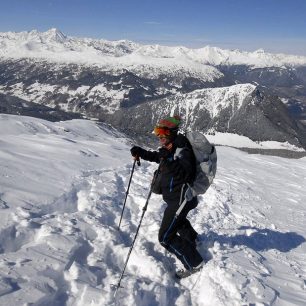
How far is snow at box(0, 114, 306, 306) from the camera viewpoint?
6.96 m

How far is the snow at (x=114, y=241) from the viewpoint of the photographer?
696 cm

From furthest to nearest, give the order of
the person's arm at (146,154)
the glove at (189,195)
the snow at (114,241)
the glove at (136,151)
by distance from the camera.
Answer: the glove at (136,151) < the person's arm at (146,154) < the glove at (189,195) < the snow at (114,241)

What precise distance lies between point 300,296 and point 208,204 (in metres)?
5.63

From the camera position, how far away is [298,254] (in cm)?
1058

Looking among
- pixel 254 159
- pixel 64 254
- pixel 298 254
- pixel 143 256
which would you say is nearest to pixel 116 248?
pixel 143 256

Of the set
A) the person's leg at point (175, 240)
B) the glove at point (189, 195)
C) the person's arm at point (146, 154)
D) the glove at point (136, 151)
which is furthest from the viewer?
the glove at point (136, 151)

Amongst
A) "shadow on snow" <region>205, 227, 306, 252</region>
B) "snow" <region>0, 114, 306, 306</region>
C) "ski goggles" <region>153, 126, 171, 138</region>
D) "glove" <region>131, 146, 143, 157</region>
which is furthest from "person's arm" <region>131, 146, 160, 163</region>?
"shadow on snow" <region>205, 227, 306, 252</region>

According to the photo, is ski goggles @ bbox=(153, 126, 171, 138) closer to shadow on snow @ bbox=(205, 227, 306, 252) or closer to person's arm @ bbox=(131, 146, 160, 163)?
person's arm @ bbox=(131, 146, 160, 163)

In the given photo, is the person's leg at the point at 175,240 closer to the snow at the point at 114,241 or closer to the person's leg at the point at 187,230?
the person's leg at the point at 187,230

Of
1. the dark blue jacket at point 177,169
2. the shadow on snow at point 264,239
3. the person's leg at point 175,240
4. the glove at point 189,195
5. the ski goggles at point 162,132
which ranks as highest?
the ski goggles at point 162,132

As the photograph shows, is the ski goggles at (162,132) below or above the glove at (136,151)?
above

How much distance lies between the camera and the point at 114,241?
8898 millimetres

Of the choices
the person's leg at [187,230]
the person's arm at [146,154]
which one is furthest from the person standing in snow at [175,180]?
the person's arm at [146,154]

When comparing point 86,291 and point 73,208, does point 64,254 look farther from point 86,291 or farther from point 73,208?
point 73,208
